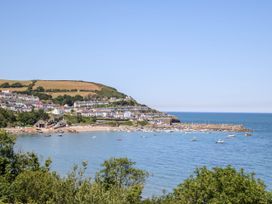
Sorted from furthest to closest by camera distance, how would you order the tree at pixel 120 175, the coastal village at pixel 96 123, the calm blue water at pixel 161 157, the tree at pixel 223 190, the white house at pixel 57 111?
the white house at pixel 57 111, the coastal village at pixel 96 123, the calm blue water at pixel 161 157, the tree at pixel 120 175, the tree at pixel 223 190

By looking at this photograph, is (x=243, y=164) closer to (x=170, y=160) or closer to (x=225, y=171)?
(x=170, y=160)

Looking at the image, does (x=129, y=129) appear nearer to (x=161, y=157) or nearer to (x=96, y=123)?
(x=96, y=123)

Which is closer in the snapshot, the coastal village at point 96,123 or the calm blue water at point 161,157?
the calm blue water at point 161,157

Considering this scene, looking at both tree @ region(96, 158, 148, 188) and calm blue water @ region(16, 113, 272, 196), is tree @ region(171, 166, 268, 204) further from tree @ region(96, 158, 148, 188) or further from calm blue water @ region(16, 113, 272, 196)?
calm blue water @ region(16, 113, 272, 196)

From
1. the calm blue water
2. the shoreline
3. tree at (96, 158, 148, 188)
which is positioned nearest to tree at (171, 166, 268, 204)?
tree at (96, 158, 148, 188)

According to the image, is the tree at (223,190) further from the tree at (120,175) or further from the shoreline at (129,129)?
the shoreline at (129,129)

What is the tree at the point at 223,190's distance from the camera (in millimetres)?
24156

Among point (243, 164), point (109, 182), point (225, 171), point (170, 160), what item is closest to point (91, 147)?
point (170, 160)

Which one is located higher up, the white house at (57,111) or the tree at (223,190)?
the white house at (57,111)

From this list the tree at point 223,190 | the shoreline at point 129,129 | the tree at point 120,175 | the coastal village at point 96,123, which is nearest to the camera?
the tree at point 223,190

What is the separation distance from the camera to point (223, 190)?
81.8ft

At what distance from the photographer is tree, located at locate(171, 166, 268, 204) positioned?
79.3 ft

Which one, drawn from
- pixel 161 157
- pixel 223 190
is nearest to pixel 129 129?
pixel 161 157

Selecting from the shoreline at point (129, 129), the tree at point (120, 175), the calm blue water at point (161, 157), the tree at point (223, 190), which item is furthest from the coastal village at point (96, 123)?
the tree at point (223, 190)
